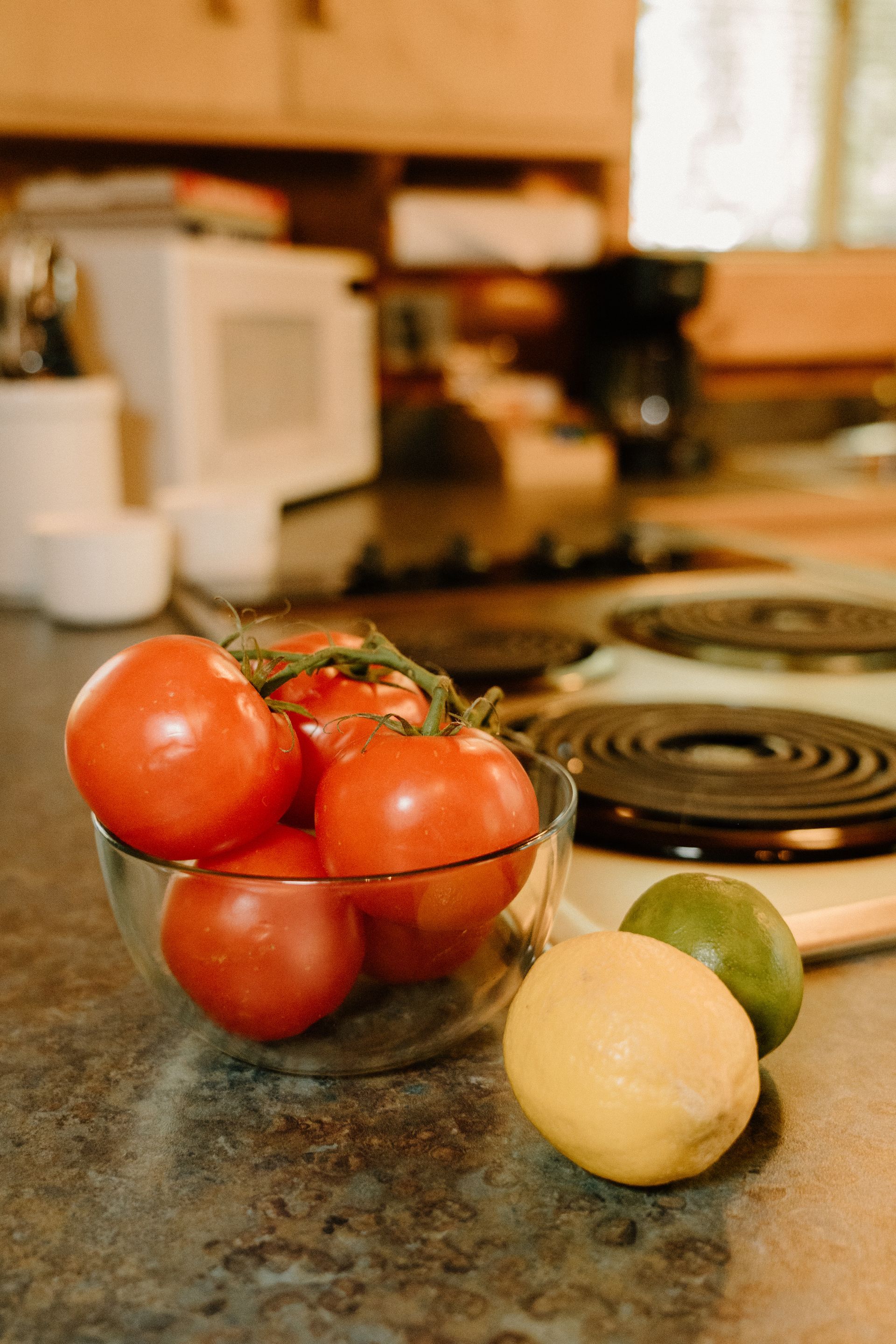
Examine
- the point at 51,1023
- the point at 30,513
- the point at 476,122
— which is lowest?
the point at 51,1023

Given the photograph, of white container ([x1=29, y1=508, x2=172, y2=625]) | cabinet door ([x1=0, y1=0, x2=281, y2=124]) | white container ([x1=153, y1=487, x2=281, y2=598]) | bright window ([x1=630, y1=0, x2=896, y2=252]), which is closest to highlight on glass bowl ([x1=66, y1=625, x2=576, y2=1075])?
white container ([x1=29, y1=508, x2=172, y2=625])

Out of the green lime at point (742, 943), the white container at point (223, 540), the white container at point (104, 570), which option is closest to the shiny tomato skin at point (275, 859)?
the green lime at point (742, 943)

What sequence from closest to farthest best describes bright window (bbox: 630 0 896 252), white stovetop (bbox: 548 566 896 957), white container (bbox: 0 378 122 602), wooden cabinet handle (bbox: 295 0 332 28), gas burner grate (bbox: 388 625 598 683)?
1. white stovetop (bbox: 548 566 896 957)
2. gas burner grate (bbox: 388 625 598 683)
3. white container (bbox: 0 378 122 602)
4. wooden cabinet handle (bbox: 295 0 332 28)
5. bright window (bbox: 630 0 896 252)

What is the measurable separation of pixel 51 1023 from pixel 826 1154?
31 cm

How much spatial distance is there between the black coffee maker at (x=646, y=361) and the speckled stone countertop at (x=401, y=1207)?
197 centimetres

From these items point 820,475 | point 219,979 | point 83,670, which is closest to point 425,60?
point 820,475

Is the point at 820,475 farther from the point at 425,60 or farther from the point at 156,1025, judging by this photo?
the point at 156,1025

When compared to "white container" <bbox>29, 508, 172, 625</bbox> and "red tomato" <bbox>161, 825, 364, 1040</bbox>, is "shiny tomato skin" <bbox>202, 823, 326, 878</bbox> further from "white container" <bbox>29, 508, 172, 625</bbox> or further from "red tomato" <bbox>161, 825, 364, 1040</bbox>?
"white container" <bbox>29, 508, 172, 625</bbox>

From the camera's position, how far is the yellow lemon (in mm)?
369

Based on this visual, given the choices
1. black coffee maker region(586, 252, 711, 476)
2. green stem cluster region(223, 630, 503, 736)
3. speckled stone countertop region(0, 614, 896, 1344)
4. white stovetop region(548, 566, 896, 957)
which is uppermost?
black coffee maker region(586, 252, 711, 476)

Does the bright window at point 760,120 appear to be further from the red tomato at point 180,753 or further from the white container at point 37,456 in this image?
the red tomato at point 180,753

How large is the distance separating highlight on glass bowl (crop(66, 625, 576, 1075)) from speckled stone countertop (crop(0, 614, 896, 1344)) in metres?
0.03

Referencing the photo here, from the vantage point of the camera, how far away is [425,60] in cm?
209

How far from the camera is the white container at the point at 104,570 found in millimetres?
1227
